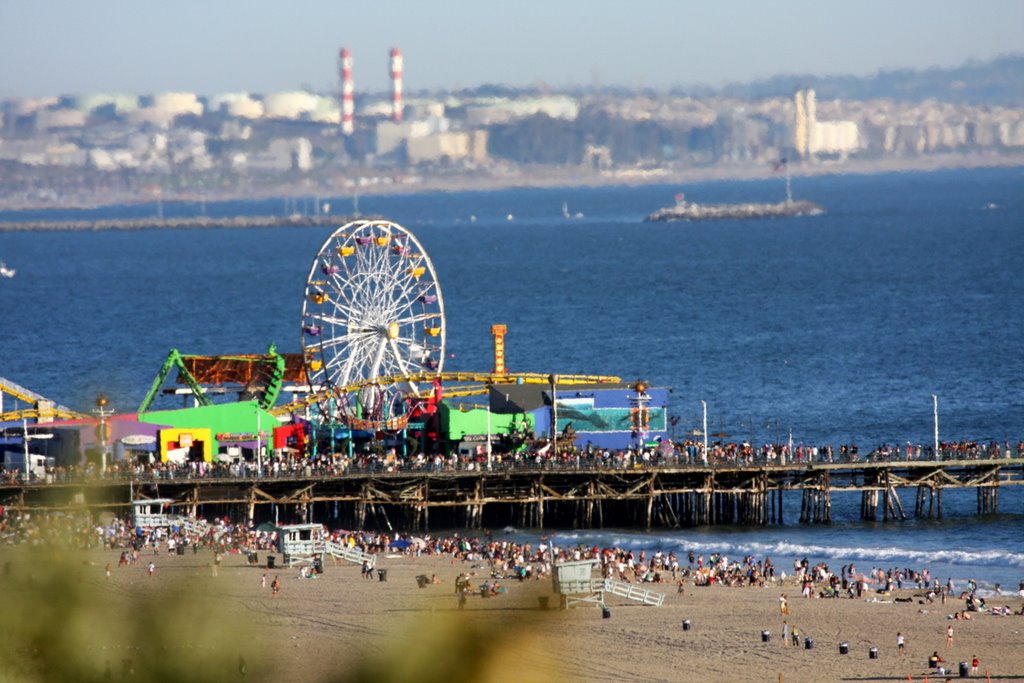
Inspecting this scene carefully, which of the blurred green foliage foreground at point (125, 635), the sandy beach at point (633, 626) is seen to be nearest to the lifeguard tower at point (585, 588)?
the sandy beach at point (633, 626)

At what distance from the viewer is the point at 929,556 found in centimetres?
5209

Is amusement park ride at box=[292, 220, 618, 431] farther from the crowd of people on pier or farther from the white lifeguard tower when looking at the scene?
the white lifeguard tower

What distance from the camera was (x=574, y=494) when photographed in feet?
188

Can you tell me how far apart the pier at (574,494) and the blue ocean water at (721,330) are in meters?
1.29

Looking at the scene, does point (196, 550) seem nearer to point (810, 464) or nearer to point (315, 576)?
point (315, 576)

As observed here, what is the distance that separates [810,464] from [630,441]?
5928mm

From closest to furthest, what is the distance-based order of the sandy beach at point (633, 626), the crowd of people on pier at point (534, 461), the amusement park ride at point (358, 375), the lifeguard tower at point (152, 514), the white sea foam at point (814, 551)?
the sandy beach at point (633, 626) → the white sea foam at point (814, 551) → the lifeguard tower at point (152, 514) → the crowd of people on pier at point (534, 461) → the amusement park ride at point (358, 375)

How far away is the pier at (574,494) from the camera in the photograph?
56.5 m

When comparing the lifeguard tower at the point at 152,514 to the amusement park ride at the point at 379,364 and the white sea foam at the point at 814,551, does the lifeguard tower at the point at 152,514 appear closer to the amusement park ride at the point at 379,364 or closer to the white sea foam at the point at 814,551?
the amusement park ride at the point at 379,364

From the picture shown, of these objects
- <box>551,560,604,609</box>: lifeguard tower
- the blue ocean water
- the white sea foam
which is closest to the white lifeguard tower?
the blue ocean water

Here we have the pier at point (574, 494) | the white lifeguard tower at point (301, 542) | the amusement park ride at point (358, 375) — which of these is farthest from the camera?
the amusement park ride at point (358, 375)

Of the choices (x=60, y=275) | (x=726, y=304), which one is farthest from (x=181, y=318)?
(x=60, y=275)

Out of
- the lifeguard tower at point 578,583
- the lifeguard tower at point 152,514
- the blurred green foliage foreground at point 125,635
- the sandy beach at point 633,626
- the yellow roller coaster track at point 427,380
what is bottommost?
the sandy beach at point 633,626

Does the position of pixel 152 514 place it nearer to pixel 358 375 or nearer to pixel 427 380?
pixel 427 380
